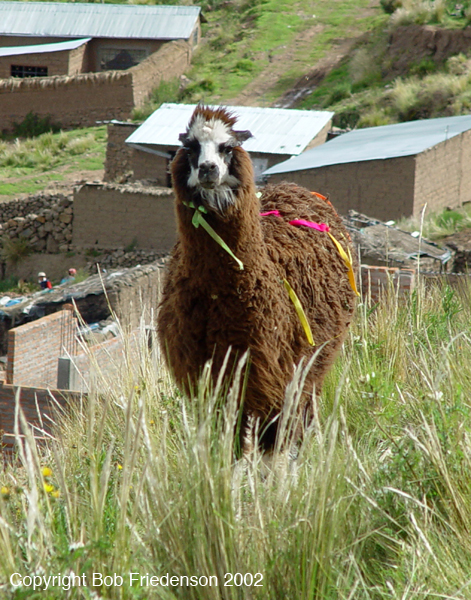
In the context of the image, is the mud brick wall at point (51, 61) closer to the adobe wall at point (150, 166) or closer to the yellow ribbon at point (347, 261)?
the adobe wall at point (150, 166)

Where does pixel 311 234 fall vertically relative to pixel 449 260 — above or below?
above

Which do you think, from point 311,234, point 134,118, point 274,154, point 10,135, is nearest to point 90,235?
point 274,154

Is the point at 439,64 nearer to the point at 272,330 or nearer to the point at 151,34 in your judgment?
the point at 151,34

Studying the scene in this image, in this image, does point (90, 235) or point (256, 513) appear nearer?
point (256, 513)

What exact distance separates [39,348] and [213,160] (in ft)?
22.6

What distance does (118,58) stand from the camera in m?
38.0

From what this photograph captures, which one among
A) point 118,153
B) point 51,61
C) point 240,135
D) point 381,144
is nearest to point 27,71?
point 51,61

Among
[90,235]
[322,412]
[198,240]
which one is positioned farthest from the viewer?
[90,235]

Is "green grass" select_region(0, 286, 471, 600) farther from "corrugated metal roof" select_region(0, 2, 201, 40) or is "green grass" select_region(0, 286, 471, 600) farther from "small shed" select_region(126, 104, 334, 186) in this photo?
"corrugated metal roof" select_region(0, 2, 201, 40)

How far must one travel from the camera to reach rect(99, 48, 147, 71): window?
37.8 m

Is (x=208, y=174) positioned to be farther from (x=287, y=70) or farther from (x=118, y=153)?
(x=287, y=70)

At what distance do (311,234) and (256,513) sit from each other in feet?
8.72

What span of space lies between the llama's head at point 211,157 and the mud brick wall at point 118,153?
22.6 m

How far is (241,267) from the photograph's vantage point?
157 inches
